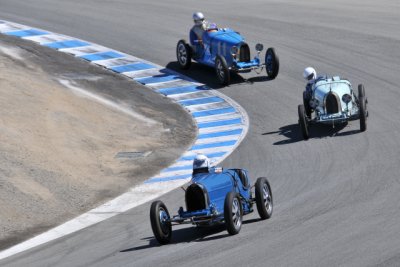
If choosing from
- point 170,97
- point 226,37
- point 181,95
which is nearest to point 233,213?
point 170,97

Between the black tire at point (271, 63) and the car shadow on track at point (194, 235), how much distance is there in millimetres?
13071

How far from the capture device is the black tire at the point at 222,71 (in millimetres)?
30470

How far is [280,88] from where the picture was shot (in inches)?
1185

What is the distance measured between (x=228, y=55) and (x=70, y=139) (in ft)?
25.5

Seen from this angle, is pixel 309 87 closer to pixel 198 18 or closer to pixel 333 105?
pixel 333 105

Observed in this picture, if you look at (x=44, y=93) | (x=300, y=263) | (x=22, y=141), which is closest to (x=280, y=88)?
(x=44, y=93)

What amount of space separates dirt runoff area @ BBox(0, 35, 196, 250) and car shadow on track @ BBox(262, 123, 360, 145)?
2.65 metres

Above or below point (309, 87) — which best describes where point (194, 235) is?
below

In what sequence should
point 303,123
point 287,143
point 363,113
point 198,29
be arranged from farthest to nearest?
point 198,29
point 287,143
point 303,123
point 363,113

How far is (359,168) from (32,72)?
43.4 ft

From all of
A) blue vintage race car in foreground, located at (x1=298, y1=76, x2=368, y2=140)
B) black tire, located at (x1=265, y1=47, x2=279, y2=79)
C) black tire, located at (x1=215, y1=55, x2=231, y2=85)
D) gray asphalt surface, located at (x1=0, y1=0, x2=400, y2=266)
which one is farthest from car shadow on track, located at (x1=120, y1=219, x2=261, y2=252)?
black tire, located at (x1=265, y1=47, x2=279, y2=79)

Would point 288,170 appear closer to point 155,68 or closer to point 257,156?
point 257,156

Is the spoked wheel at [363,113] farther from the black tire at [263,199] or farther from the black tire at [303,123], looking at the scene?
the black tire at [263,199]

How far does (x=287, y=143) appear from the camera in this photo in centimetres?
2469
